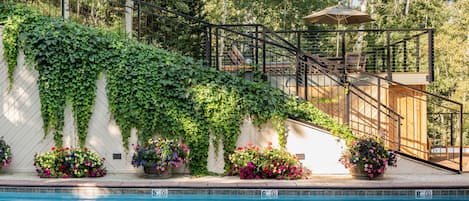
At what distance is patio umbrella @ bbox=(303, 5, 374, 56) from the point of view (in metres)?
15.1

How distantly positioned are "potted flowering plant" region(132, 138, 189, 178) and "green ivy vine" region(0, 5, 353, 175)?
0.34 m

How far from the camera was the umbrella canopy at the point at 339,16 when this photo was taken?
1513 centimetres

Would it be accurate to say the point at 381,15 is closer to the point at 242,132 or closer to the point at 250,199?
the point at 242,132

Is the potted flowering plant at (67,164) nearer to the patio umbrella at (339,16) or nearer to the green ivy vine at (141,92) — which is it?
the green ivy vine at (141,92)

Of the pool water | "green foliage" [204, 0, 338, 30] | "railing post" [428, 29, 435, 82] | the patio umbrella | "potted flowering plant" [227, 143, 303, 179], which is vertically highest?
"green foliage" [204, 0, 338, 30]

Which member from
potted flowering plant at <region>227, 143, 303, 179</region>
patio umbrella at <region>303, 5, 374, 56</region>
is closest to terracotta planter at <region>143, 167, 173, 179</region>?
potted flowering plant at <region>227, 143, 303, 179</region>

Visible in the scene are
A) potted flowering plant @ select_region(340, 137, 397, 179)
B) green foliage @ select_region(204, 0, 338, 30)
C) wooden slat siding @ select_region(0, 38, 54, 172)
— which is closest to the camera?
potted flowering plant @ select_region(340, 137, 397, 179)

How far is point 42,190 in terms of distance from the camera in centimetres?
895

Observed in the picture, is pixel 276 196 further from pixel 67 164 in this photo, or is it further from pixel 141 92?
pixel 67 164

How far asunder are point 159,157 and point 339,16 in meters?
7.77

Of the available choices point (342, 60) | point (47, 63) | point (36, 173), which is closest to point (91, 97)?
point (47, 63)

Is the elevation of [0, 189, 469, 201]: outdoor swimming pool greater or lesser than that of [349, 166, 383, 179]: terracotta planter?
lesser

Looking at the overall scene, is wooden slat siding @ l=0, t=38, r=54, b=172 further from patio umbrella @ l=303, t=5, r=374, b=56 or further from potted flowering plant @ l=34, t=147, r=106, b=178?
patio umbrella @ l=303, t=5, r=374, b=56

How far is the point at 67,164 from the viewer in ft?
33.3
